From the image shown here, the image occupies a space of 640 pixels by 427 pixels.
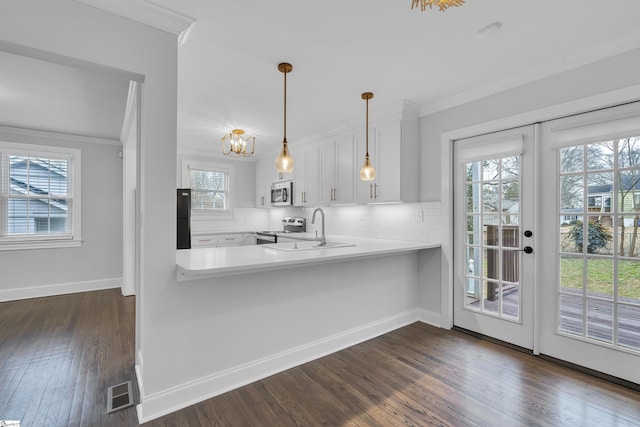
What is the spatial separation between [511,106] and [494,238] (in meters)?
1.24

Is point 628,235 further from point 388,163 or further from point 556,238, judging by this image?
point 388,163

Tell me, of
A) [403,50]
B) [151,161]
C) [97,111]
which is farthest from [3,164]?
[403,50]

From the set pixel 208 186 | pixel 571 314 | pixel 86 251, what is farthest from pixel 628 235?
pixel 86 251

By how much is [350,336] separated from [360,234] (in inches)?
70.1

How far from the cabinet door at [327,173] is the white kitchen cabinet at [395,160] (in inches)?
29.3

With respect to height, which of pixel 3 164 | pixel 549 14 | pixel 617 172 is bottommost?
pixel 617 172

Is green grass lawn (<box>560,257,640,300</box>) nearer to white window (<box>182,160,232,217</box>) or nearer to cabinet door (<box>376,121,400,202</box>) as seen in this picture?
cabinet door (<box>376,121,400,202</box>)

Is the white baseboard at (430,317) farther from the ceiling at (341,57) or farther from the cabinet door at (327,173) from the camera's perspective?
the ceiling at (341,57)

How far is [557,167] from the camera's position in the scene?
2539 millimetres

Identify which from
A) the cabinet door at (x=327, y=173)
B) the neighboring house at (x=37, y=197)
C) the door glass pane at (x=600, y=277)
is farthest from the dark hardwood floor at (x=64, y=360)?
the door glass pane at (x=600, y=277)

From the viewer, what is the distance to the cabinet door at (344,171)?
4004 millimetres

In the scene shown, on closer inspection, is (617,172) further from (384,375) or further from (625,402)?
(384,375)

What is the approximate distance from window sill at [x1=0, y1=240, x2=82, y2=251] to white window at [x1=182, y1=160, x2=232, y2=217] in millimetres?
1844

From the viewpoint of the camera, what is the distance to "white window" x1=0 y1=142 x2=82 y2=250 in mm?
4328
